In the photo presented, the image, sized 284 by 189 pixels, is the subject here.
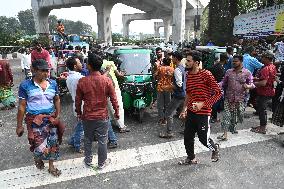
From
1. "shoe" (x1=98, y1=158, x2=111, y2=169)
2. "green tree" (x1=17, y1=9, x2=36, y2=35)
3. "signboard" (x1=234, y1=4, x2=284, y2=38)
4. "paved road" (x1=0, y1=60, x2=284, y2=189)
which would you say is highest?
"green tree" (x1=17, y1=9, x2=36, y2=35)

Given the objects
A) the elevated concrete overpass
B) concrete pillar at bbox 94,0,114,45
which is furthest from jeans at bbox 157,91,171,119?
concrete pillar at bbox 94,0,114,45

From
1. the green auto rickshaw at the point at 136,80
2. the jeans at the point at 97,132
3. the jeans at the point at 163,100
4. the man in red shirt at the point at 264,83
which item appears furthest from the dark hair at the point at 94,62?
the man in red shirt at the point at 264,83

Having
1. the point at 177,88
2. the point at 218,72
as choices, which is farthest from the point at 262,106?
the point at 177,88

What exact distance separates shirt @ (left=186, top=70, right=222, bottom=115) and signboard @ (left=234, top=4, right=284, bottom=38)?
433 inches

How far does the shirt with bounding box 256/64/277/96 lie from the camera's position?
21.6 feet

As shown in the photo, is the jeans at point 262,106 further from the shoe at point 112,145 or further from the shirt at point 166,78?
the shoe at point 112,145

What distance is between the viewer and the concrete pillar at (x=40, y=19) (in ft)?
169

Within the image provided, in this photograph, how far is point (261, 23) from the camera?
1602 cm

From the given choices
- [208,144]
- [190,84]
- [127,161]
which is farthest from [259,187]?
[127,161]

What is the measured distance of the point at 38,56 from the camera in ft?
33.2

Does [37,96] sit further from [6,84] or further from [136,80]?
[6,84]

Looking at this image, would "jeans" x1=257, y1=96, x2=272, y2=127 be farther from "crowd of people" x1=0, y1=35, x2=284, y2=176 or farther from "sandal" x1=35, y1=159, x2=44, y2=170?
"sandal" x1=35, y1=159, x2=44, y2=170

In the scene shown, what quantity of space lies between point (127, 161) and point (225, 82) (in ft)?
8.63

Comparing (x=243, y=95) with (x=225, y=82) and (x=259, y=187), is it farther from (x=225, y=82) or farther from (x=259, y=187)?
(x=259, y=187)
